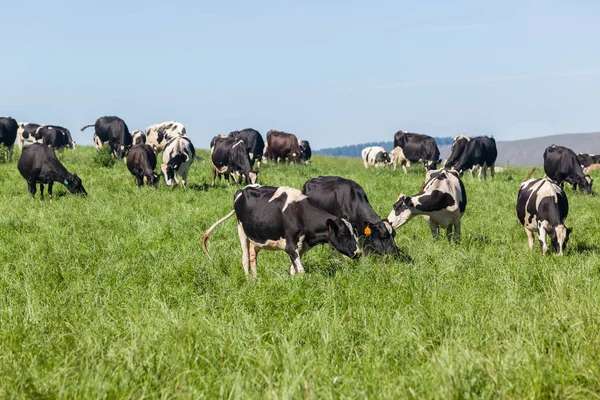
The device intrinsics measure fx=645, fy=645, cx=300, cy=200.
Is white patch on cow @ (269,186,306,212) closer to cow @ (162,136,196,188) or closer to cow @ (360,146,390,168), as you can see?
cow @ (162,136,196,188)

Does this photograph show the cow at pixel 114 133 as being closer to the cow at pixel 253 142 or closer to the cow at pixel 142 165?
the cow at pixel 253 142

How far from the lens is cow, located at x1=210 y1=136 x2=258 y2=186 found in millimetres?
20953

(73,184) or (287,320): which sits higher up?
(73,184)

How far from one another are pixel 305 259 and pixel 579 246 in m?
4.91

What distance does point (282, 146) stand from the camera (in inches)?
1341

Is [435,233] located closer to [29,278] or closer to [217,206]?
[217,206]

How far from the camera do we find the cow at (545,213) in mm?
9867

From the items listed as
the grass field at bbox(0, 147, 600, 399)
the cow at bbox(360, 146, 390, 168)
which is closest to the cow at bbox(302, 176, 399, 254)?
the grass field at bbox(0, 147, 600, 399)

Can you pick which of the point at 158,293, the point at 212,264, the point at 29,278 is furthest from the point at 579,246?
the point at 29,278

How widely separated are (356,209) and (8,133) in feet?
73.4

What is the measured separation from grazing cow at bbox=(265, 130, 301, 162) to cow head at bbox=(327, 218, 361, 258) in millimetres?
25580

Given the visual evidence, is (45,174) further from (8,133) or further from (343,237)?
(343,237)

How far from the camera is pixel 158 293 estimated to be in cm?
706

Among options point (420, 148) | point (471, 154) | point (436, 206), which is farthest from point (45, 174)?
point (420, 148)
